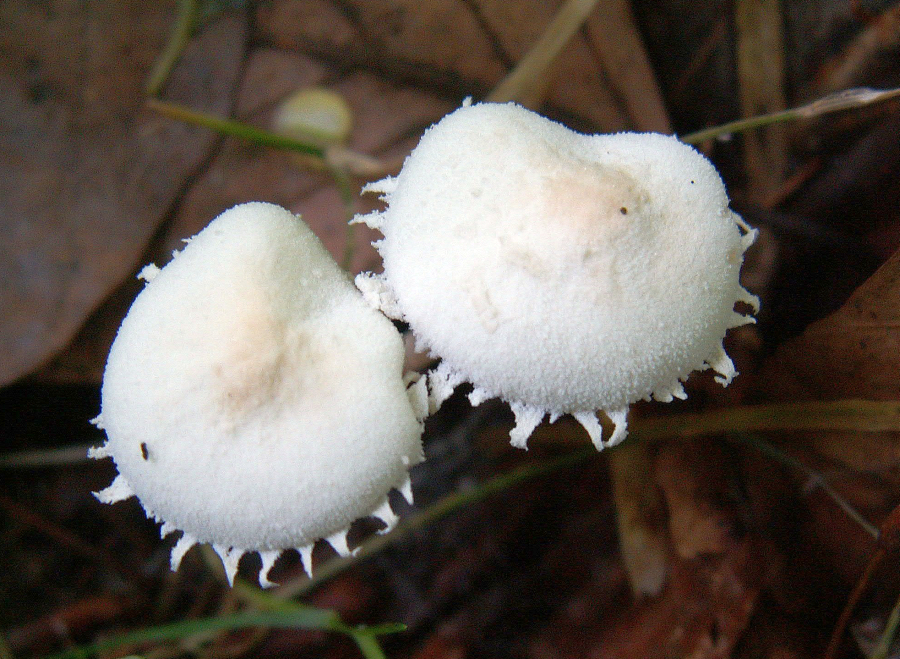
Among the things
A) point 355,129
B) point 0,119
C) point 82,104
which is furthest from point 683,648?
point 0,119

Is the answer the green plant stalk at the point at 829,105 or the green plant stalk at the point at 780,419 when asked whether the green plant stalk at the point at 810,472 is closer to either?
the green plant stalk at the point at 780,419

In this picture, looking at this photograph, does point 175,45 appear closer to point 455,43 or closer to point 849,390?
point 455,43

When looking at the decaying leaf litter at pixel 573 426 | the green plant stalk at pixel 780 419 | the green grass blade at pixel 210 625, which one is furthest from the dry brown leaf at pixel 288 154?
the green grass blade at pixel 210 625

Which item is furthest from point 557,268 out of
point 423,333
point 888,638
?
point 888,638

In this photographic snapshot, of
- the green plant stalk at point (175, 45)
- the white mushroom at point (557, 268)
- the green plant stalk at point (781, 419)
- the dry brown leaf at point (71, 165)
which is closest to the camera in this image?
the white mushroom at point (557, 268)

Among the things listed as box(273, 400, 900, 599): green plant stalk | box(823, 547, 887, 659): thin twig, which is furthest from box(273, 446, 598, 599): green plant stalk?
box(823, 547, 887, 659): thin twig

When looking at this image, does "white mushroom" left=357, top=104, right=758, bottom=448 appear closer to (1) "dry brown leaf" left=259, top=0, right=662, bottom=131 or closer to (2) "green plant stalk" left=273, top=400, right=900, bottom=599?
(2) "green plant stalk" left=273, top=400, right=900, bottom=599
